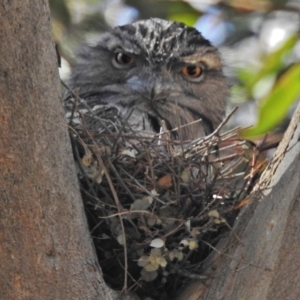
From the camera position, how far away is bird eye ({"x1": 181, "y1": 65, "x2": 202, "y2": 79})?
3111 mm

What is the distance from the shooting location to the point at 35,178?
1.70 m

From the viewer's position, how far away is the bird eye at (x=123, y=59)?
122 inches

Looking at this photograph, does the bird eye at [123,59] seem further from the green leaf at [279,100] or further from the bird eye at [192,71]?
the green leaf at [279,100]

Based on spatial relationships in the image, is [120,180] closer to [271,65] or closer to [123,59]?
[123,59]

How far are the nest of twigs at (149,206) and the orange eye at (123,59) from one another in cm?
93

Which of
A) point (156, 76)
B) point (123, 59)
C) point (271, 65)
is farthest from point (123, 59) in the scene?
point (271, 65)

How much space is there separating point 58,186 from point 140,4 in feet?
8.33

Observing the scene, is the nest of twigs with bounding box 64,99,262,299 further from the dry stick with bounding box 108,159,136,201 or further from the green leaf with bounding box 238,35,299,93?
the green leaf with bounding box 238,35,299,93

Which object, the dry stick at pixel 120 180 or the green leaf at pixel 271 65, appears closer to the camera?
the dry stick at pixel 120 180

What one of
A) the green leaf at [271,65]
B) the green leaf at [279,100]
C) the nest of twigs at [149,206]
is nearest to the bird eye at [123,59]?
the green leaf at [279,100]

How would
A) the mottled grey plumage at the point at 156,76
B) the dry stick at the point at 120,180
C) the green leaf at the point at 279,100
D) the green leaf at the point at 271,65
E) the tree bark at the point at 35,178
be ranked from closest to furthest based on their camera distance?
the tree bark at the point at 35,178 → the dry stick at the point at 120,180 → the mottled grey plumage at the point at 156,76 → the green leaf at the point at 279,100 → the green leaf at the point at 271,65

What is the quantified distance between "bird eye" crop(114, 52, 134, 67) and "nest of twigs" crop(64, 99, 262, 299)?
93 centimetres

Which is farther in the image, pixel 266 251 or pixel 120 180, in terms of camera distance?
pixel 120 180

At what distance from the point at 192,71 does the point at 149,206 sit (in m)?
1.24
